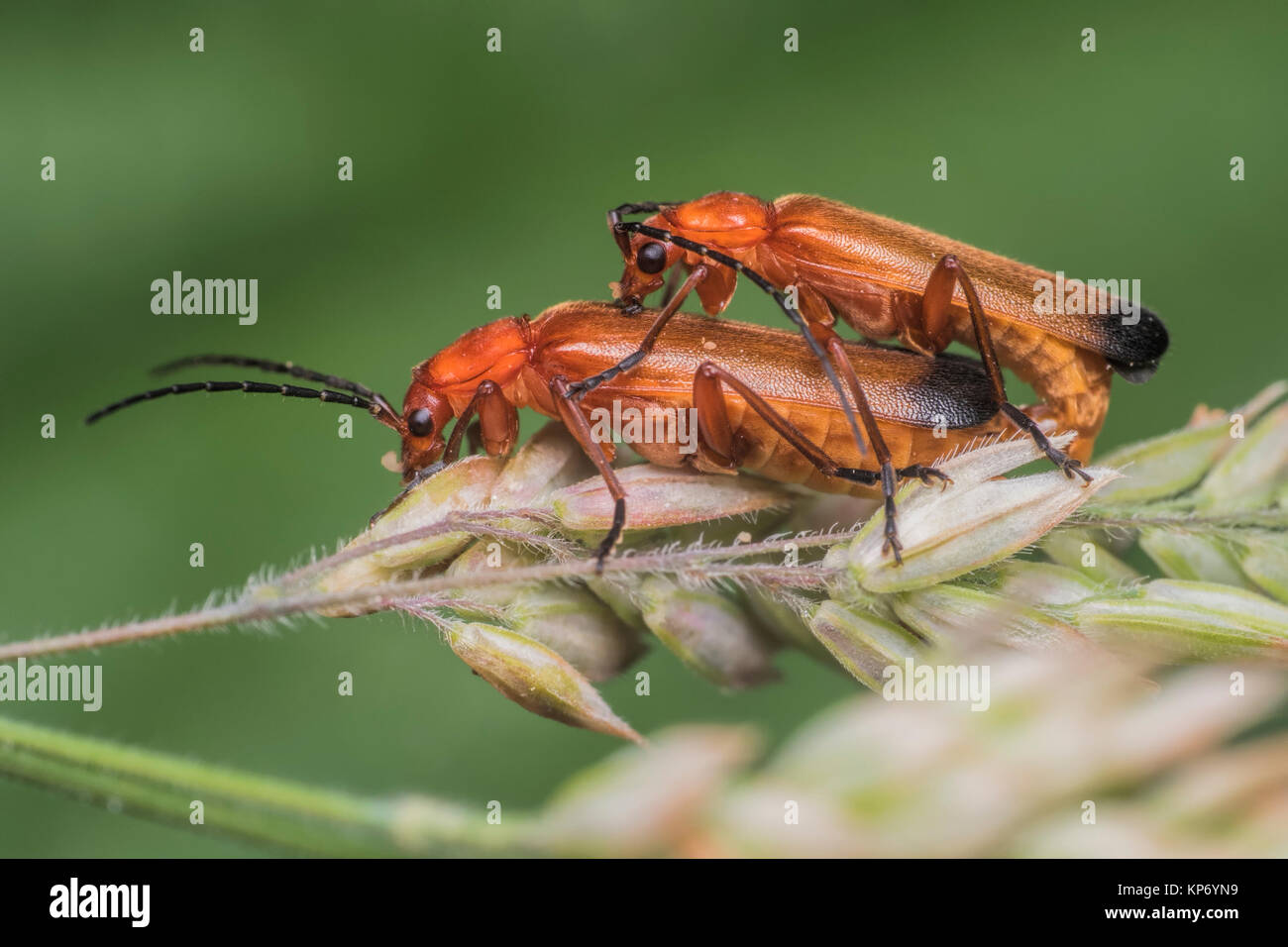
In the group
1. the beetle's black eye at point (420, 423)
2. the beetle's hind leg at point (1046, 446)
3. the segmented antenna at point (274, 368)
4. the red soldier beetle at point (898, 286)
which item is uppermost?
the red soldier beetle at point (898, 286)

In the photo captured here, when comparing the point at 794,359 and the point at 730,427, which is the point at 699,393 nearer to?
the point at 730,427

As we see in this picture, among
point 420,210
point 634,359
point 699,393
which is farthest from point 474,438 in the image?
point 420,210

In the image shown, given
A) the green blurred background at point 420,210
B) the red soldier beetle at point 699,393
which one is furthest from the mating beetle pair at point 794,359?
the green blurred background at point 420,210

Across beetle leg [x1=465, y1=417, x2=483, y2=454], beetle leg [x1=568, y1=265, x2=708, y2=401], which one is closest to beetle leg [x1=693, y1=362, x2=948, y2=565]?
beetle leg [x1=568, y1=265, x2=708, y2=401]

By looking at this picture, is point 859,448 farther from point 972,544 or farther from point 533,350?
point 533,350

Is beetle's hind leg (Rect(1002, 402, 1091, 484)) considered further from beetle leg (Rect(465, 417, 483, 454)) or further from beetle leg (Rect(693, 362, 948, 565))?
beetle leg (Rect(465, 417, 483, 454))

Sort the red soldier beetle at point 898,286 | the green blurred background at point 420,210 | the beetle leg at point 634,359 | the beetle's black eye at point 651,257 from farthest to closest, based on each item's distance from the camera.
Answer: the green blurred background at point 420,210, the beetle's black eye at point 651,257, the red soldier beetle at point 898,286, the beetle leg at point 634,359

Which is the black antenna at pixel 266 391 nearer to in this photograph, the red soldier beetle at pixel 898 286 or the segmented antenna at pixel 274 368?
the segmented antenna at pixel 274 368

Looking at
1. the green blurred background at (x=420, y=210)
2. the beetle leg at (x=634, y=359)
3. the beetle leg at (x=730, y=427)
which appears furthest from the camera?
the green blurred background at (x=420, y=210)
